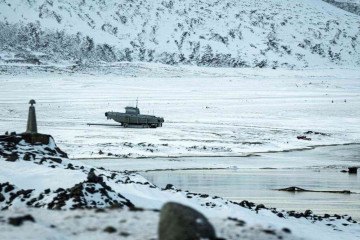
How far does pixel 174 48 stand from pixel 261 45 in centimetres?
2773

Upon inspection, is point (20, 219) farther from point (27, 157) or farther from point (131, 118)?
point (131, 118)

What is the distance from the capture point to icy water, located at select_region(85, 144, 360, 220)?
19.2m

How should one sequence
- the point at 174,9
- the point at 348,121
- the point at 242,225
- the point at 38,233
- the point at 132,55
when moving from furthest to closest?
the point at 174,9 < the point at 132,55 < the point at 348,121 < the point at 242,225 < the point at 38,233

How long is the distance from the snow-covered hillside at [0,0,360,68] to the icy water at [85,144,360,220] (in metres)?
123

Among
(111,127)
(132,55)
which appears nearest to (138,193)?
(111,127)

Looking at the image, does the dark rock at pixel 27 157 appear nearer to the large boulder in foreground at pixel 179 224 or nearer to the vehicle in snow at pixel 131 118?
the large boulder in foreground at pixel 179 224

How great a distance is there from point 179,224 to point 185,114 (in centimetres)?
4879

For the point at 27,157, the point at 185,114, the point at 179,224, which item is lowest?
the point at 185,114

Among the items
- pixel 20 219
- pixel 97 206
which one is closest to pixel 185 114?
pixel 97 206

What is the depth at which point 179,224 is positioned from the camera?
5.92 meters

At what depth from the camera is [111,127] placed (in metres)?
45.0

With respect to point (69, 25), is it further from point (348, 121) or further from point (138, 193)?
point (138, 193)

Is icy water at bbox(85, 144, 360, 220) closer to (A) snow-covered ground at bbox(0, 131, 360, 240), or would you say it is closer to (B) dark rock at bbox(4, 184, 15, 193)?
(A) snow-covered ground at bbox(0, 131, 360, 240)

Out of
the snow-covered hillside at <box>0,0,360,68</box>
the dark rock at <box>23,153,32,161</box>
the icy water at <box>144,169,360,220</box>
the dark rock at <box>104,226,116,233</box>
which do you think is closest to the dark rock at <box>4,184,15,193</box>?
the dark rock at <box>23,153,32,161</box>
